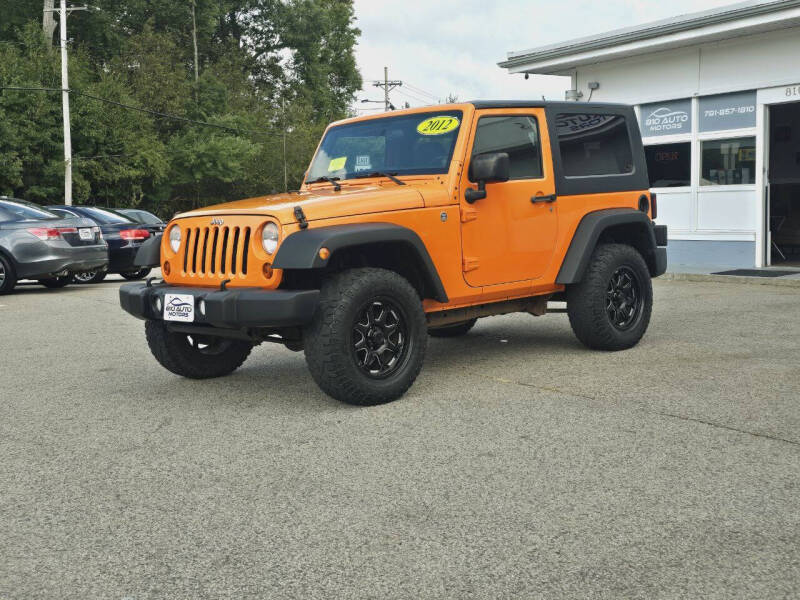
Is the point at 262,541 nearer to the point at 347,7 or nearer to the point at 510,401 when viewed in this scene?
the point at 510,401

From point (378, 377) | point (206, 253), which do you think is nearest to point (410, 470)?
point (378, 377)

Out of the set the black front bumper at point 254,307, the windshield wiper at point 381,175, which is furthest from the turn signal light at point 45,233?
the black front bumper at point 254,307

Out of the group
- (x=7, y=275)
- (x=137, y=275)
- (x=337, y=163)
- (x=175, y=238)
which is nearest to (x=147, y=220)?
(x=137, y=275)

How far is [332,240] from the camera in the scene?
17.0ft

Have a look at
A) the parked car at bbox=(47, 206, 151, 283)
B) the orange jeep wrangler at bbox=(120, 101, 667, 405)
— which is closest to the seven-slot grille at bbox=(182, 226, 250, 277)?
the orange jeep wrangler at bbox=(120, 101, 667, 405)

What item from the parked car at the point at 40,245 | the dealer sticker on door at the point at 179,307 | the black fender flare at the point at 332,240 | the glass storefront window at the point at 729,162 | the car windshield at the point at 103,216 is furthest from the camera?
the car windshield at the point at 103,216

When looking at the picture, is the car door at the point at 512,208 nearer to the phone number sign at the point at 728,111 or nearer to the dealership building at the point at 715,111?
the dealership building at the point at 715,111

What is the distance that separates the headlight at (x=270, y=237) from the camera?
533cm

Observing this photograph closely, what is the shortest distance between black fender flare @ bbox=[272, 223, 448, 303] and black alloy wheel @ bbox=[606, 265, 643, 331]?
220 cm

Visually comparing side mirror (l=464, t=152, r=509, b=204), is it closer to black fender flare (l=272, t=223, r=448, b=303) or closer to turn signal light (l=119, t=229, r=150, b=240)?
black fender flare (l=272, t=223, r=448, b=303)

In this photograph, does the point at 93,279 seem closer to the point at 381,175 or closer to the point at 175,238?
the point at 175,238

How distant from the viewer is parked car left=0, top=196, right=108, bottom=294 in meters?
13.6

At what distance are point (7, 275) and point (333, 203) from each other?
9.83 meters

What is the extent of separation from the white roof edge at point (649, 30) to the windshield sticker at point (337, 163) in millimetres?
9742
